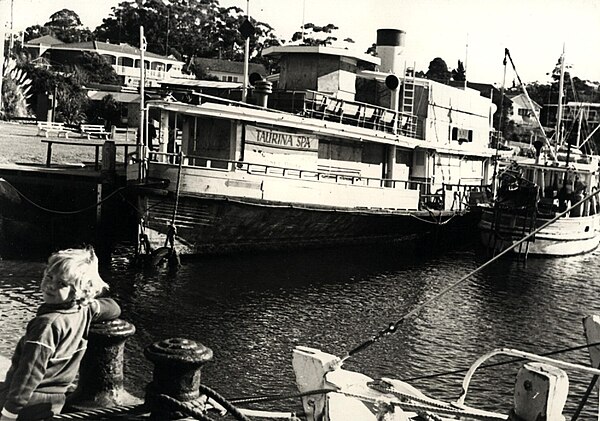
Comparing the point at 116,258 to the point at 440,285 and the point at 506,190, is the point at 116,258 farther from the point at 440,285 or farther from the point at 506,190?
the point at 506,190

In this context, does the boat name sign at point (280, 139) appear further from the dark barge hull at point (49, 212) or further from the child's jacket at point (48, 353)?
the child's jacket at point (48, 353)

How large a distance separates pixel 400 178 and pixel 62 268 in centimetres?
2532

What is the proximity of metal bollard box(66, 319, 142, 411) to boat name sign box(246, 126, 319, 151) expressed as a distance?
1749cm

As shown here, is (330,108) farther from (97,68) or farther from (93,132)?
(97,68)

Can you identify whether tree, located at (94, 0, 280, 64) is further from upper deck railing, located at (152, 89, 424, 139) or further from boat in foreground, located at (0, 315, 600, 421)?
boat in foreground, located at (0, 315, 600, 421)

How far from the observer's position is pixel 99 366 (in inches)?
203

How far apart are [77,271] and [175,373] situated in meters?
0.98

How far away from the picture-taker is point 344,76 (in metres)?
27.4

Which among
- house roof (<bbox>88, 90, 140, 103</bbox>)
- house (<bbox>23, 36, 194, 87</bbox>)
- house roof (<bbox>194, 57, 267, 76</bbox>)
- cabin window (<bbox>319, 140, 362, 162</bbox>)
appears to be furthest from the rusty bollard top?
house roof (<bbox>194, 57, 267, 76</bbox>)

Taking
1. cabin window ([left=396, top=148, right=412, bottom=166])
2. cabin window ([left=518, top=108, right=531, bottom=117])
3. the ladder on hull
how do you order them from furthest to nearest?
cabin window ([left=518, top=108, right=531, bottom=117]) → the ladder on hull → cabin window ([left=396, top=148, right=412, bottom=166])

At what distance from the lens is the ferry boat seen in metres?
21.1

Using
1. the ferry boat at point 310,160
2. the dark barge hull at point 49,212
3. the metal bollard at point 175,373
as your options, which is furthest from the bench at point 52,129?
the metal bollard at point 175,373

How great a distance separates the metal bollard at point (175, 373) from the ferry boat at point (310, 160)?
14746mm

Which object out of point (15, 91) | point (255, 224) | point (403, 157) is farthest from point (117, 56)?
point (255, 224)
